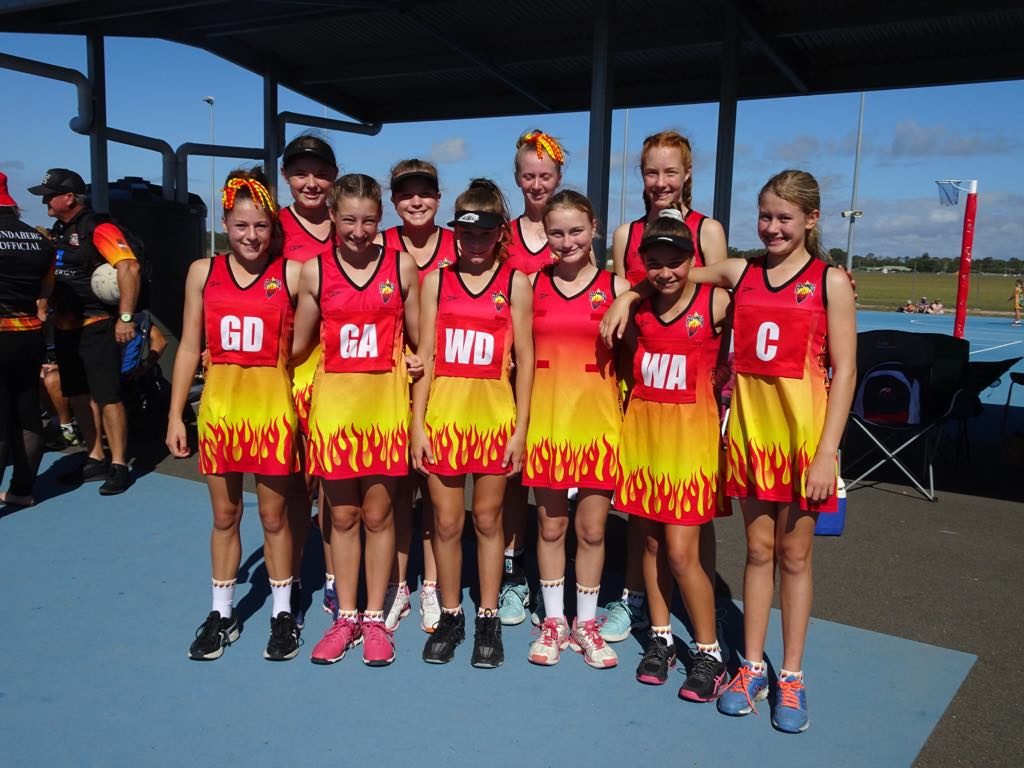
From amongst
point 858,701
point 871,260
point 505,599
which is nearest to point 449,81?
point 505,599

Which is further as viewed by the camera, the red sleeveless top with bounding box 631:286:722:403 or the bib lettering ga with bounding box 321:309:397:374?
the bib lettering ga with bounding box 321:309:397:374

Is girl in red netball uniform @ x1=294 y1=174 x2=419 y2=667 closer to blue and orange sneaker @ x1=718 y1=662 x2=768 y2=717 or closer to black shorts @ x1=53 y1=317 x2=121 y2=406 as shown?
blue and orange sneaker @ x1=718 y1=662 x2=768 y2=717

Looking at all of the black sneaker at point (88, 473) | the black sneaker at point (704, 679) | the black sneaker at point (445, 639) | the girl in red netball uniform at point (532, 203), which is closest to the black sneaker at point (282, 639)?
the black sneaker at point (445, 639)

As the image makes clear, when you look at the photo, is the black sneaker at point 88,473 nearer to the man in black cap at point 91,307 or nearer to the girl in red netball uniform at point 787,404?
the man in black cap at point 91,307

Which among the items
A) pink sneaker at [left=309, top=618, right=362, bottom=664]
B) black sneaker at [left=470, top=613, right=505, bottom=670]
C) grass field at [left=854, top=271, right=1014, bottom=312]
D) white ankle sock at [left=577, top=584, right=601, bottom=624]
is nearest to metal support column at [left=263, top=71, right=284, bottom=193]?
pink sneaker at [left=309, top=618, right=362, bottom=664]

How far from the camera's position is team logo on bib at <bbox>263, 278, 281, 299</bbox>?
330 centimetres

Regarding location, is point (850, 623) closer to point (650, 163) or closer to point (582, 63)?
point (650, 163)

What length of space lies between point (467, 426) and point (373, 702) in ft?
3.67

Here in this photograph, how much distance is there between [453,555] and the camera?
3.50 m

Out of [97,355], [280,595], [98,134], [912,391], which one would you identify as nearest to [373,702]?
[280,595]

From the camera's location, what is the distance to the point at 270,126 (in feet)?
36.0

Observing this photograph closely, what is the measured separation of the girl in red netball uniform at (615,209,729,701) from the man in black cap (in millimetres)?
4195

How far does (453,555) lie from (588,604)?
2.03ft

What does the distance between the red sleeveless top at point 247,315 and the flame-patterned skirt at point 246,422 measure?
0.21ft
